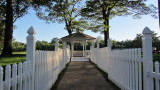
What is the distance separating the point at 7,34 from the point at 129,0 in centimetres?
1325

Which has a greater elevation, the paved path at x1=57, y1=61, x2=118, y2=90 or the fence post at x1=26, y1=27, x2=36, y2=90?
the fence post at x1=26, y1=27, x2=36, y2=90

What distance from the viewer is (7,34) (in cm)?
1093

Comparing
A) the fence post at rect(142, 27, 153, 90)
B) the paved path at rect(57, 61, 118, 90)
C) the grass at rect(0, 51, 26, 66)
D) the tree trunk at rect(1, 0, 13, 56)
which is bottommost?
the paved path at rect(57, 61, 118, 90)

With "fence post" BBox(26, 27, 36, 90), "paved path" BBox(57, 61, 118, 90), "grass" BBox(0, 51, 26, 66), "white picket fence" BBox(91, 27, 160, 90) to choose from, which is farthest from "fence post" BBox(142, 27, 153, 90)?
"grass" BBox(0, 51, 26, 66)

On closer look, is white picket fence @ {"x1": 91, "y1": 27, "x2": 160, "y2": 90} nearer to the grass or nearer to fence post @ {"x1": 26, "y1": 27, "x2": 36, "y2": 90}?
fence post @ {"x1": 26, "y1": 27, "x2": 36, "y2": 90}

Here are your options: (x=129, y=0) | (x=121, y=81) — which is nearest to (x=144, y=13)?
(x=129, y=0)

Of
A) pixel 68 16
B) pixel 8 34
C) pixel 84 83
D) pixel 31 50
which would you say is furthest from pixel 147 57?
pixel 68 16

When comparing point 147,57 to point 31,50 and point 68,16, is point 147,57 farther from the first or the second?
point 68,16

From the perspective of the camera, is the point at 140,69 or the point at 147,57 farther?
the point at 140,69

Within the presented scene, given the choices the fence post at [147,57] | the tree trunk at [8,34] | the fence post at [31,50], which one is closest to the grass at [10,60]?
the tree trunk at [8,34]

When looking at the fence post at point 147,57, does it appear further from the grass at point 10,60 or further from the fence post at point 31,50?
the grass at point 10,60

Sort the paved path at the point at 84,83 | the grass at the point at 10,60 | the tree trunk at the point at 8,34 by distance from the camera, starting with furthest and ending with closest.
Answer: the tree trunk at the point at 8,34 < the grass at the point at 10,60 < the paved path at the point at 84,83

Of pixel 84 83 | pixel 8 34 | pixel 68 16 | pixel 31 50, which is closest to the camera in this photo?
pixel 31 50

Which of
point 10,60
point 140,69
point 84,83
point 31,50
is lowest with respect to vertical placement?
point 84,83
